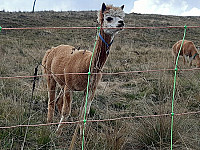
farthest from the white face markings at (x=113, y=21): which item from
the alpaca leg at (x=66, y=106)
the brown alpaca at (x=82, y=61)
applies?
the alpaca leg at (x=66, y=106)

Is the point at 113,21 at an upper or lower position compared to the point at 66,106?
upper

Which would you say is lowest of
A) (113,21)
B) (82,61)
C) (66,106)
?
(66,106)

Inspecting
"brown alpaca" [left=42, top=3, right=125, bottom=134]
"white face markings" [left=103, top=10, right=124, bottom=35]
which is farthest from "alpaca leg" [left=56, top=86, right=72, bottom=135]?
"white face markings" [left=103, top=10, right=124, bottom=35]

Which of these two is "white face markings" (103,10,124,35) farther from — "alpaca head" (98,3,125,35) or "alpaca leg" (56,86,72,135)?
A: "alpaca leg" (56,86,72,135)

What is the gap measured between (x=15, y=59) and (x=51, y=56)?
13.4 ft

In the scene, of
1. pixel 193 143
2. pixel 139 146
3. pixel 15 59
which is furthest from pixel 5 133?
pixel 15 59

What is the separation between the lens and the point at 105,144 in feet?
8.00

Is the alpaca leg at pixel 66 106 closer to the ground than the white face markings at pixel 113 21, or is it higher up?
closer to the ground

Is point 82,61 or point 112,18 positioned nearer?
point 112,18

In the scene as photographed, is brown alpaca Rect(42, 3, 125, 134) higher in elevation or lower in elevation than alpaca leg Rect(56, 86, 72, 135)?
higher

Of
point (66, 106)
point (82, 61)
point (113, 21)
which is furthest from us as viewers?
point (66, 106)

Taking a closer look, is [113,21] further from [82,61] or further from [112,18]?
[82,61]

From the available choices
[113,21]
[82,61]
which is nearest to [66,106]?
[82,61]

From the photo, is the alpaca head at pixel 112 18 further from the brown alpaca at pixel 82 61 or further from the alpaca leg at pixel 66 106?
the alpaca leg at pixel 66 106
